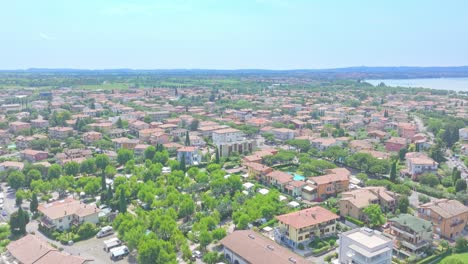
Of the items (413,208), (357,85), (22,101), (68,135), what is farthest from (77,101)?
(357,85)

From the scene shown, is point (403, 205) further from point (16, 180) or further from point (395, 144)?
point (16, 180)

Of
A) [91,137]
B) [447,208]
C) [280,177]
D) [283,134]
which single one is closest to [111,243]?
[280,177]

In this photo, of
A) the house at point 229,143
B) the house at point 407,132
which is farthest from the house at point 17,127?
the house at point 407,132

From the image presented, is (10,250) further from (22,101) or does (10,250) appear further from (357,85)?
(357,85)

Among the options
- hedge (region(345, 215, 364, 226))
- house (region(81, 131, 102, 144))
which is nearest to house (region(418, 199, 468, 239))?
hedge (region(345, 215, 364, 226))

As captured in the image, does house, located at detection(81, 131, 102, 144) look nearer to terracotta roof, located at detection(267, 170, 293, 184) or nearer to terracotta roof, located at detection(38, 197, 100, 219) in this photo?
terracotta roof, located at detection(38, 197, 100, 219)

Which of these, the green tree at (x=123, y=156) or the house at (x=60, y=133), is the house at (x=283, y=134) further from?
the house at (x=60, y=133)

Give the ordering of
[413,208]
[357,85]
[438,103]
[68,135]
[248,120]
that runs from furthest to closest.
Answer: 1. [357,85]
2. [438,103]
3. [248,120]
4. [68,135]
5. [413,208]

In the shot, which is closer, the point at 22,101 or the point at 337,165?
the point at 337,165
